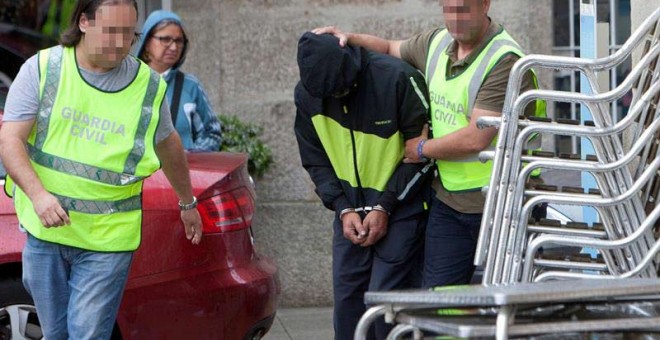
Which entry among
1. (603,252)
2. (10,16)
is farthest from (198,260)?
(10,16)

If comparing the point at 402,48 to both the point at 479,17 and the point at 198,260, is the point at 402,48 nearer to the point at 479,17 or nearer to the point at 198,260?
the point at 479,17

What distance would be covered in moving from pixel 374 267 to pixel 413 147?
1.82 ft

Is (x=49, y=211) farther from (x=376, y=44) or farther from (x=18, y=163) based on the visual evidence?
(x=376, y=44)

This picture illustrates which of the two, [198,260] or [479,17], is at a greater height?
[479,17]

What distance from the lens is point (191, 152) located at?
6.56 metres

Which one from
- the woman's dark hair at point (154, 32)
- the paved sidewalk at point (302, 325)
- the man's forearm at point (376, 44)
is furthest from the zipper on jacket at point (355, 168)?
the paved sidewalk at point (302, 325)

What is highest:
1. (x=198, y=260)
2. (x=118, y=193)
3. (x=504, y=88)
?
(x=504, y=88)

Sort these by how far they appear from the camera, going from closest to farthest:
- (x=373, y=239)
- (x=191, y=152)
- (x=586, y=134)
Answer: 1. (x=586, y=134)
2. (x=373, y=239)
3. (x=191, y=152)

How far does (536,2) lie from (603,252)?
4.60 metres

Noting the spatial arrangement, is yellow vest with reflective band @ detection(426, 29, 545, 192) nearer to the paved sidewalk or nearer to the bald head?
the bald head

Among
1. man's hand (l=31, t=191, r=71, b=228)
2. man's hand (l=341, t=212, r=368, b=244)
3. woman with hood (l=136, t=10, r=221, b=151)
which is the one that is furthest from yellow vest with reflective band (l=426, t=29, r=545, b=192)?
woman with hood (l=136, t=10, r=221, b=151)

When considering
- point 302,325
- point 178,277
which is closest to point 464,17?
point 178,277

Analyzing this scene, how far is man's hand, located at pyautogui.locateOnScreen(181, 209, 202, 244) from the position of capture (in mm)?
5176

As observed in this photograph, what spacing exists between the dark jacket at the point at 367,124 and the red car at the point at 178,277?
63cm
